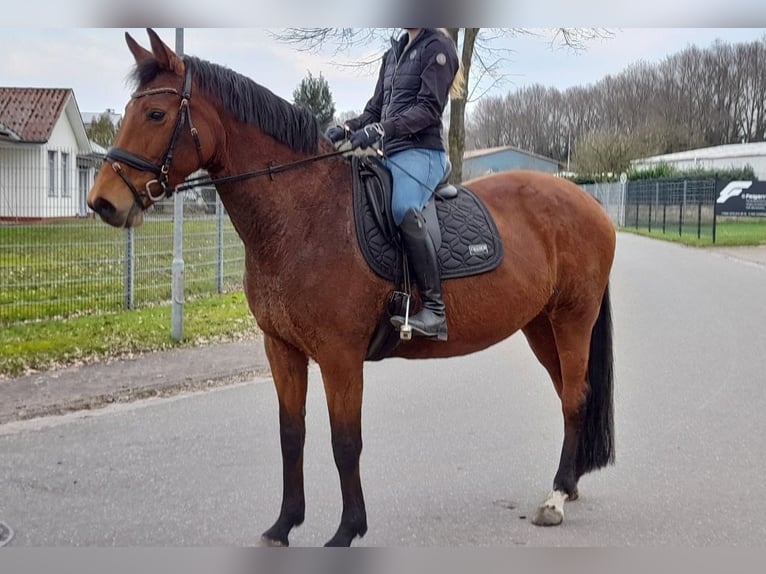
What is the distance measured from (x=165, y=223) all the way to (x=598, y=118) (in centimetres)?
229

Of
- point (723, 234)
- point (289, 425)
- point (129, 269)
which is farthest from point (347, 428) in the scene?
point (723, 234)

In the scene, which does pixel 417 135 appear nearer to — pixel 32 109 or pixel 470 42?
pixel 470 42

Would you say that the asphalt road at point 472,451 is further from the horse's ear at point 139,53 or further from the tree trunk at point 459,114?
the horse's ear at point 139,53

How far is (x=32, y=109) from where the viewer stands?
354 centimetres

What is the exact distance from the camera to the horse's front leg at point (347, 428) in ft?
10.0

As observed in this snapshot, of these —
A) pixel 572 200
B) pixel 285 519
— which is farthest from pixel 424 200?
pixel 285 519

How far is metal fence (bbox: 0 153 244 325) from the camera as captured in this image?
376 cm

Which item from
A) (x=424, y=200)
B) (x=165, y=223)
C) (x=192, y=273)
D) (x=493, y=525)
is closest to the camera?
(x=424, y=200)

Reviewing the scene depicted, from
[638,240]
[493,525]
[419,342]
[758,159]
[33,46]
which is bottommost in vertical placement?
[493,525]

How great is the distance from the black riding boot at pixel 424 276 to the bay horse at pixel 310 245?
0.13 m

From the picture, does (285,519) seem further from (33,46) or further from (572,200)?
(33,46)

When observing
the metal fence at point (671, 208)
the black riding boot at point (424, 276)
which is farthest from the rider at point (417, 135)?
the metal fence at point (671, 208)

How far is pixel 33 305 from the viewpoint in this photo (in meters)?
4.09

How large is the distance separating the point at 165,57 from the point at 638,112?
7.68ft
